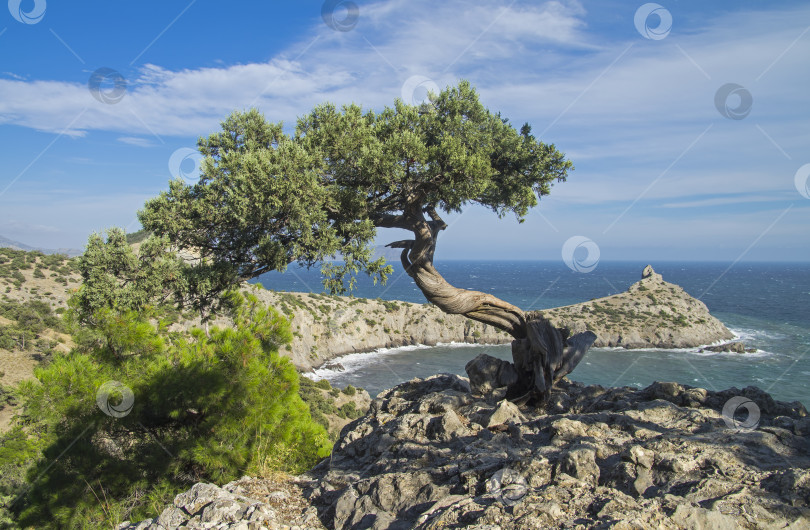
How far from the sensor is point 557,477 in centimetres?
494

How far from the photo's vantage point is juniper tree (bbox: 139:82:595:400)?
877 cm

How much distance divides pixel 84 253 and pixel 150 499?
4804 mm

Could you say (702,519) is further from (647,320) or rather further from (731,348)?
(647,320)

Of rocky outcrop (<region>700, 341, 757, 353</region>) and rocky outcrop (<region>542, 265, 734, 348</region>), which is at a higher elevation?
rocky outcrop (<region>542, 265, 734, 348</region>)

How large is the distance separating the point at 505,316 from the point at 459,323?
67.7 meters

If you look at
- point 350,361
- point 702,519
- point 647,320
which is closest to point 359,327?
point 350,361

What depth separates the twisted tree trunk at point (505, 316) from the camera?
10.8m

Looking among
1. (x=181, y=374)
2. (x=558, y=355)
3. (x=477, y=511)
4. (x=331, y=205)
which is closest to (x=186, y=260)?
(x=181, y=374)

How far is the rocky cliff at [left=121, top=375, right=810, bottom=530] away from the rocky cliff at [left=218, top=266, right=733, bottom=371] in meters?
54.5

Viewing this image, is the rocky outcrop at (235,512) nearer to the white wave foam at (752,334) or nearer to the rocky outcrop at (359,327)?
the rocky outcrop at (359,327)

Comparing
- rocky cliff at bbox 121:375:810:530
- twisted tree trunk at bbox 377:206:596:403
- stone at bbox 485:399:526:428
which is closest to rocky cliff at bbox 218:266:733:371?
twisted tree trunk at bbox 377:206:596:403

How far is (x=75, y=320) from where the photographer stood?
9078mm

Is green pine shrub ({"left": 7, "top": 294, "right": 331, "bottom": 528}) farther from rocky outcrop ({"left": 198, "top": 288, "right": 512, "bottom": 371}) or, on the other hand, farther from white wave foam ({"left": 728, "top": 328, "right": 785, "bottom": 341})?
white wave foam ({"left": 728, "top": 328, "right": 785, "bottom": 341})

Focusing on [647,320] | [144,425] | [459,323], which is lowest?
[647,320]
